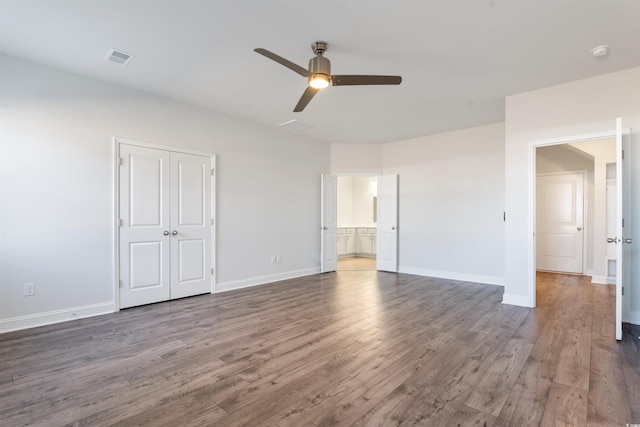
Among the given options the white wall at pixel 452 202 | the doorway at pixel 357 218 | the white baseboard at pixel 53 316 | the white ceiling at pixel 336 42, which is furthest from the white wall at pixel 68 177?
the doorway at pixel 357 218

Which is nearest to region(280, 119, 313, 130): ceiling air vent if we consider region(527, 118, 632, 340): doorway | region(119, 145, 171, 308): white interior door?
region(119, 145, 171, 308): white interior door

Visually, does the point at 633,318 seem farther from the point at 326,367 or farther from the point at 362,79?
the point at 362,79

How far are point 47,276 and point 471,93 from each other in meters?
5.59

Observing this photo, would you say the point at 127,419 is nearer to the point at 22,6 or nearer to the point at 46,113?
the point at 22,6

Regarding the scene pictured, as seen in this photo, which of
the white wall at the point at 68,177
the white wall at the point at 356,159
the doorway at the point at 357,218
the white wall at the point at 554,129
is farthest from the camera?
the doorway at the point at 357,218

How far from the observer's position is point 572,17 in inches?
100

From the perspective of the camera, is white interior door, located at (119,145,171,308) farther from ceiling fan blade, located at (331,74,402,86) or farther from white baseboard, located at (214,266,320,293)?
ceiling fan blade, located at (331,74,402,86)

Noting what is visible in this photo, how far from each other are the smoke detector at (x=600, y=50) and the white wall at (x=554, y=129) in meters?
0.67

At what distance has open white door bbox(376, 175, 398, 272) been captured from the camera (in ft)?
22.1

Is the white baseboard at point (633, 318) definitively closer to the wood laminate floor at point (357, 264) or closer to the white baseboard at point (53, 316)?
the wood laminate floor at point (357, 264)

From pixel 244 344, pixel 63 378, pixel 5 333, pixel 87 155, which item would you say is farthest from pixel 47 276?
pixel 244 344

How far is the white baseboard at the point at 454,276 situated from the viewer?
5.47 meters

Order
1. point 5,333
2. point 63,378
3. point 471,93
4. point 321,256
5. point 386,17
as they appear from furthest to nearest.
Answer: point 321,256
point 471,93
point 5,333
point 386,17
point 63,378

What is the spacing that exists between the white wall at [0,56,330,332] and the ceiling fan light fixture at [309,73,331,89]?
2687 mm
